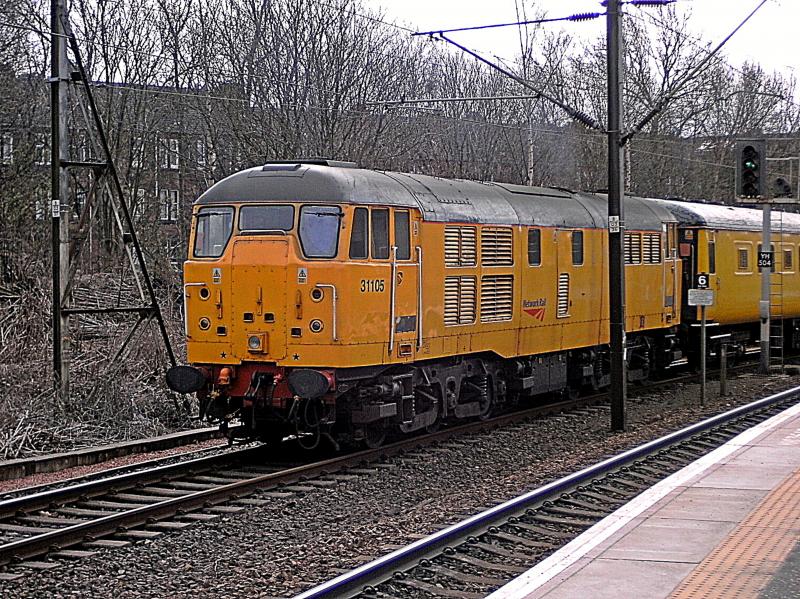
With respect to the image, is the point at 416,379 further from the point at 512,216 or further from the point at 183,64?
the point at 183,64

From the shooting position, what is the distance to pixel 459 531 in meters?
9.53

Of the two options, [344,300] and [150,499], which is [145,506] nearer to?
[150,499]

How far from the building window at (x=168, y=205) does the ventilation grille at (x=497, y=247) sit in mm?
17258

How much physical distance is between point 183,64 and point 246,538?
25.1 m

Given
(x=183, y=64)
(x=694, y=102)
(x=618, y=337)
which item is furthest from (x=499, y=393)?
(x=694, y=102)

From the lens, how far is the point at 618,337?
1644cm

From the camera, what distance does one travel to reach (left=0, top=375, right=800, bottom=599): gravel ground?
8.40 meters

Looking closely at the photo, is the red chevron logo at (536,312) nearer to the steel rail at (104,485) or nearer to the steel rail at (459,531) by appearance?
the steel rail at (459,531)

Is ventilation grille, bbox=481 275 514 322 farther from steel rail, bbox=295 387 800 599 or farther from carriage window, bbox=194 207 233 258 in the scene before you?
carriage window, bbox=194 207 233 258

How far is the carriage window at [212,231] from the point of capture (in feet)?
45.7

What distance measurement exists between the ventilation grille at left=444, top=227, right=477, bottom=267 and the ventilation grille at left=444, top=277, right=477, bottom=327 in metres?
0.23

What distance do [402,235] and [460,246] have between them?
1553mm

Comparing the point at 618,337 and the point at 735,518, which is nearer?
the point at 735,518

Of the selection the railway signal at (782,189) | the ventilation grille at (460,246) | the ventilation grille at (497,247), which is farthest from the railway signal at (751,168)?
the ventilation grille at (460,246)
